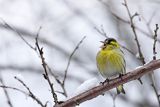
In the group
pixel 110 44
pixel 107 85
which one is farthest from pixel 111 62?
pixel 107 85

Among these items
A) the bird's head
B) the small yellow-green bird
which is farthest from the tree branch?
the bird's head

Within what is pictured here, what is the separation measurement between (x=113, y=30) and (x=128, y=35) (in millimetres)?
937

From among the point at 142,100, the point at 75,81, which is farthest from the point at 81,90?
the point at 75,81

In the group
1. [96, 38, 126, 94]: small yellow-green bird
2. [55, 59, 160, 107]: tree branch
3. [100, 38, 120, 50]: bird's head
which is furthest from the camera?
[100, 38, 120, 50]: bird's head

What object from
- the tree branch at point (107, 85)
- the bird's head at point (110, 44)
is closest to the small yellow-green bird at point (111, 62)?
the bird's head at point (110, 44)

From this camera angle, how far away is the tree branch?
101 inches

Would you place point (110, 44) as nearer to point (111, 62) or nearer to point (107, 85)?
point (111, 62)

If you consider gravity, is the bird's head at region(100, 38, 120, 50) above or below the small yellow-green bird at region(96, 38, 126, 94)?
above

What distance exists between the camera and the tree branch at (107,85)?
8.45 ft

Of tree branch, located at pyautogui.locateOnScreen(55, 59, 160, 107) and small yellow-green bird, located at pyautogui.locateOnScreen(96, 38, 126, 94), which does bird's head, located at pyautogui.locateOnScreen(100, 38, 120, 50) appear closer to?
small yellow-green bird, located at pyautogui.locateOnScreen(96, 38, 126, 94)

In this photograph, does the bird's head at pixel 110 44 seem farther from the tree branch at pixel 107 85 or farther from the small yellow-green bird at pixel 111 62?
the tree branch at pixel 107 85

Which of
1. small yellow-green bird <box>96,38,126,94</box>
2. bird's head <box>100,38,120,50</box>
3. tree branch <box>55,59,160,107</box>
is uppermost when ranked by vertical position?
bird's head <box>100,38,120,50</box>

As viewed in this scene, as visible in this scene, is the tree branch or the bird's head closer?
the tree branch

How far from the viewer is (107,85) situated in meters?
2.72
